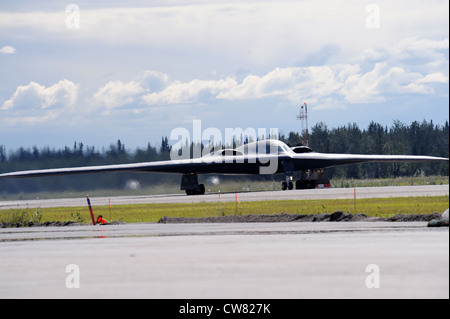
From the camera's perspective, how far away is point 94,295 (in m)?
10.7

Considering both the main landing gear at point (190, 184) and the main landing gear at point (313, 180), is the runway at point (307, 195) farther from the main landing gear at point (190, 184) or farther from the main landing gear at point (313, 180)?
the main landing gear at point (313, 180)

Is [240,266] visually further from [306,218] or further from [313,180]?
[313,180]

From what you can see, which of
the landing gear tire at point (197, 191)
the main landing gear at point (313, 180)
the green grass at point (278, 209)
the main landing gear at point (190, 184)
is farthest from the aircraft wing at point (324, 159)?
the green grass at point (278, 209)

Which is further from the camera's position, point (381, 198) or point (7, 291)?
point (381, 198)

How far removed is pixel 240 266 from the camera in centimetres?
1291

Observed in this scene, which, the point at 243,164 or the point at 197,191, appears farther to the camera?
the point at 243,164

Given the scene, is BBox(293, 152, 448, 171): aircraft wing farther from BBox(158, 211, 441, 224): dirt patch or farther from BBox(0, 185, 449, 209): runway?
BBox(158, 211, 441, 224): dirt patch

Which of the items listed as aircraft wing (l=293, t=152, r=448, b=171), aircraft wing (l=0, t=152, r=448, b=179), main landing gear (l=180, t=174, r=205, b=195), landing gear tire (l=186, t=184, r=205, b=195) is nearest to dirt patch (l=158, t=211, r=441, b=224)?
aircraft wing (l=0, t=152, r=448, b=179)

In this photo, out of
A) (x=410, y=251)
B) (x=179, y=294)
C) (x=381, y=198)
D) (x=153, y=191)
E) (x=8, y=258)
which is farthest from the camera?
(x=153, y=191)

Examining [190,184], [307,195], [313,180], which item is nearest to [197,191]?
[190,184]
